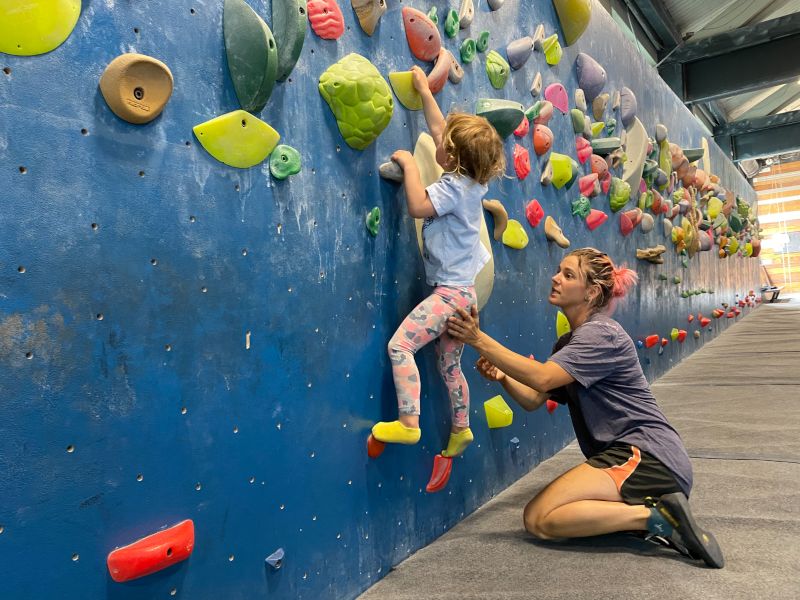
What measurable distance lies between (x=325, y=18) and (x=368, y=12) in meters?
0.17

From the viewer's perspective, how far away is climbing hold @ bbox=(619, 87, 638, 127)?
3670mm

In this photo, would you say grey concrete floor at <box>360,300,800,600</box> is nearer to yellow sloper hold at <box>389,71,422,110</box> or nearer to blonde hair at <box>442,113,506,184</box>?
blonde hair at <box>442,113,506,184</box>

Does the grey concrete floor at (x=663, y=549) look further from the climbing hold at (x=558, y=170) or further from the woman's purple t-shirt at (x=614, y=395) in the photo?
the climbing hold at (x=558, y=170)

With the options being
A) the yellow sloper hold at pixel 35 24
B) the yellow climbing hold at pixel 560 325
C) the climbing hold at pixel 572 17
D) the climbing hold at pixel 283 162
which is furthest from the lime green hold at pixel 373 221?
the climbing hold at pixel 572 17

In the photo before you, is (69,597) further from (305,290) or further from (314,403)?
(305,290)

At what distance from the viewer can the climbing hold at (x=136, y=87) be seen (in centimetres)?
94

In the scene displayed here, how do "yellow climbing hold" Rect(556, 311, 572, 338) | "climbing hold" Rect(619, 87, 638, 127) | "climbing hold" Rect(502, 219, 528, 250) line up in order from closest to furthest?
"climbing hold" Rect(502, 219, 528, 250) → "yellow climbing hold" Rect(556, 311, 572, 338) → "climbing hold" Rect(619, 87, 638, 127)

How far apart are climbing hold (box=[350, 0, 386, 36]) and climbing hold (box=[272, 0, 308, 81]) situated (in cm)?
28

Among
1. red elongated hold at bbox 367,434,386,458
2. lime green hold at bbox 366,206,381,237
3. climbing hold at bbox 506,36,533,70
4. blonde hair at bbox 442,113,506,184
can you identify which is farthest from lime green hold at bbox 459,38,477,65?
red elongated hold at bbox 367,434,386,458

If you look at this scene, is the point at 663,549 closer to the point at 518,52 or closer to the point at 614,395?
the point at 614,395

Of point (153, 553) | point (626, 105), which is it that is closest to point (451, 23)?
point (153, 553)

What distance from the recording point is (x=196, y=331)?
3.57 feet

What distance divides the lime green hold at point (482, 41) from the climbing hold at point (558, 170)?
0.62m

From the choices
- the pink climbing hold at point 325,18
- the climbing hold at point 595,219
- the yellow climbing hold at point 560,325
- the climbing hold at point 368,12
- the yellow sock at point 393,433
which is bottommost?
the yellow sock at point 393,433
